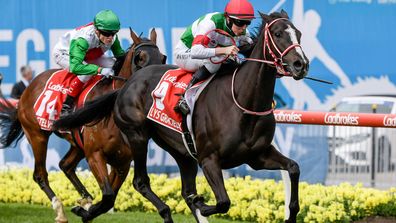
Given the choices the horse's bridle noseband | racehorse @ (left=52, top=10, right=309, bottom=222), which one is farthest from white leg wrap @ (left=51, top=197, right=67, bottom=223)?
the horse's bridle noseband

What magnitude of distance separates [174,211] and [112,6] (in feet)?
14.0

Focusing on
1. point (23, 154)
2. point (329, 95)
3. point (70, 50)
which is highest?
point (70, 50)

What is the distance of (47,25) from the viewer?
45.1 feet

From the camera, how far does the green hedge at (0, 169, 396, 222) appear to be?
921cm

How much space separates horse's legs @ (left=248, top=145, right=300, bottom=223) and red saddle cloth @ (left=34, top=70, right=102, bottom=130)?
2.28 metres

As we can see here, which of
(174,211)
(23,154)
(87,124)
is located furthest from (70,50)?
(23,154)

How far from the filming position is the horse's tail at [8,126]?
1047 cm

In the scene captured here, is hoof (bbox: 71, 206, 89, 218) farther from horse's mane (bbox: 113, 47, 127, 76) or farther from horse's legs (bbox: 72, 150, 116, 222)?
horse's mane (bbox: 113, 47, 127, 76)

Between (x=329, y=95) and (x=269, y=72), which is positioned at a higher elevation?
(x=269, y=72)

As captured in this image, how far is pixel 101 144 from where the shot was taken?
8.77 metres

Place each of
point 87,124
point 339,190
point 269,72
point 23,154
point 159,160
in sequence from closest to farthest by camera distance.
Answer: point 269,72 < point 87,124 < point 339,190 < point 159,160 < point 23,154

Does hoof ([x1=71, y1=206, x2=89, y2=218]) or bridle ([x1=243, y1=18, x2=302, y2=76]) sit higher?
bridle ([x1=243, y1=18, x2=302, y2=76])

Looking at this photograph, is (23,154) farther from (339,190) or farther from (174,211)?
(339,190)

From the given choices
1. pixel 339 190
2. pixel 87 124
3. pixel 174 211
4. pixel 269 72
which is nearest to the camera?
pixel 269 72
